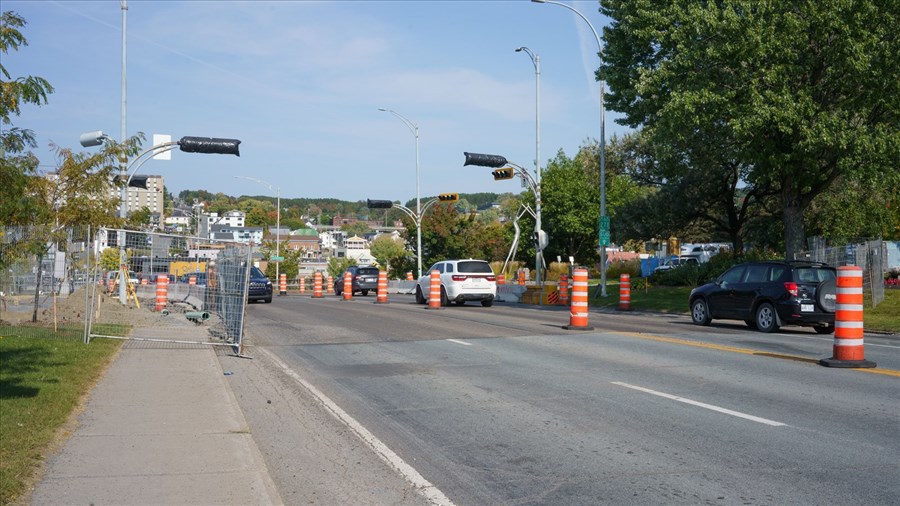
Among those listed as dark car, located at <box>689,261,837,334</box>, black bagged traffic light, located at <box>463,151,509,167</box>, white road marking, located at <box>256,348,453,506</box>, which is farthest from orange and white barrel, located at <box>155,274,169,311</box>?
black bagged traffic light, located at <box>463,151,509,167</box>

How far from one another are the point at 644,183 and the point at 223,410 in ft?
115

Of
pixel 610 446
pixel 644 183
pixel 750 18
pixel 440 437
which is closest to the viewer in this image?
pixel 610 446

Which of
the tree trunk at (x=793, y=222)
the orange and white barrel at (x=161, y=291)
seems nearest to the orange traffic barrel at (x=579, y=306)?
the orange and white barrel at (x=161, y=291)

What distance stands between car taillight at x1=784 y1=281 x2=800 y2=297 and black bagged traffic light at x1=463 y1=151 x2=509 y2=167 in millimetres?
20225

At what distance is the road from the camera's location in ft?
21.2

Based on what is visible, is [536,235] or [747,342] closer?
[747,342]

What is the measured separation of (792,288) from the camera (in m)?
18.6

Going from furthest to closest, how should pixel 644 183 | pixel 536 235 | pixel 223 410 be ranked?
pixel 644 183
pixel 536 235
pixel 223 410

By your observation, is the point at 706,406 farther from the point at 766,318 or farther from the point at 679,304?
the point at 679,304

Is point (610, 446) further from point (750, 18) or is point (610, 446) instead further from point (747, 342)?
point (750, 18)

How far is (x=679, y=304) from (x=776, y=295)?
1135 cm

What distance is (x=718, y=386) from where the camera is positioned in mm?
10812

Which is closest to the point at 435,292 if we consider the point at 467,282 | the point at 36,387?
the point at 467,282

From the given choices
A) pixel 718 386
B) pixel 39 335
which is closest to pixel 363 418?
pixel 718 386
